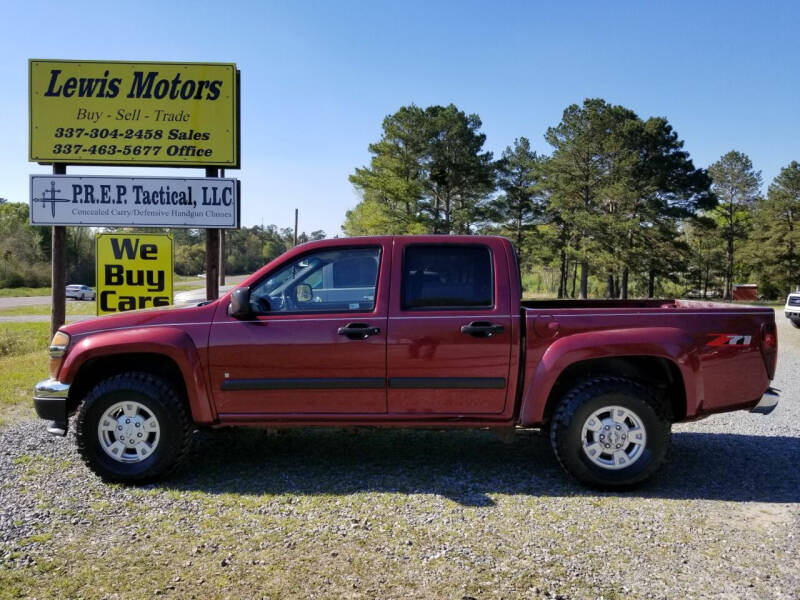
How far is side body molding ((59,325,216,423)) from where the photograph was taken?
4.54 meters

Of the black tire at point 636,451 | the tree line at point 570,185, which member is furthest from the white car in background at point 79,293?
the black tire at point 636,451

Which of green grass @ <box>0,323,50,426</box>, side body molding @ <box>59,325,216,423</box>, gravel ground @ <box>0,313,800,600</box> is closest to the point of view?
gravel ground @ <box>0,313,800,600</box>

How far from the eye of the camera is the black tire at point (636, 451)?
14.5ft

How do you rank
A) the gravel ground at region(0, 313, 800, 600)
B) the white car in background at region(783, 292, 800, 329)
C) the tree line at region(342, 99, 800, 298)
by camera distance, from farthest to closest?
1. the tree line at region(342, 99, 800, 298)
2. the white car in background at region(783, 292, 800, 329)
3. the gravel ground at region(0, 313, 800, 600)

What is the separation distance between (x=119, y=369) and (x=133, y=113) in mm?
5396

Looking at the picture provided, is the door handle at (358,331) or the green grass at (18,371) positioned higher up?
the door handle at (358,331)

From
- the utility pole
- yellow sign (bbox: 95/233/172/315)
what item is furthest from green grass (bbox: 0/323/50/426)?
yellow sign (bbox: 95/233/172/315)

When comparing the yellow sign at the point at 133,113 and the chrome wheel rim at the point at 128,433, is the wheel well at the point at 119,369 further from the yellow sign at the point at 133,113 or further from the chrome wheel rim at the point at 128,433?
the yellow sign at the point at 133,113

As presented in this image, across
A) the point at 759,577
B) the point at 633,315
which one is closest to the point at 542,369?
the point at 633,315

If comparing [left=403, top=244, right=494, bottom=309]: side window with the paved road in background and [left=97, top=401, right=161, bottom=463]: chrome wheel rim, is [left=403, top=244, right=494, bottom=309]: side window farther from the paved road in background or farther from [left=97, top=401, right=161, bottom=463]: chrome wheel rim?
the paved road in background

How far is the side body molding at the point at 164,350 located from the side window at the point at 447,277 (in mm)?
1613

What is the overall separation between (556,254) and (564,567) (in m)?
48.8

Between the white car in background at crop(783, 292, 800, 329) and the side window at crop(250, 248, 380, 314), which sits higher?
the side window at crop(250, 248, 380, 314)

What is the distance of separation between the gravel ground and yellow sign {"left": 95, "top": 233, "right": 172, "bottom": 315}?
3403mm
